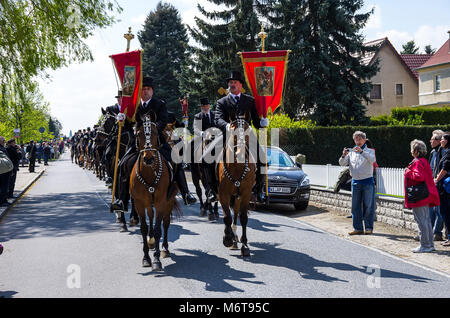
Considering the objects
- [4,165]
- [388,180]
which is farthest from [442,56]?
[4,165]

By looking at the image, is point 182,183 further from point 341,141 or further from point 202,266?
point 341,141

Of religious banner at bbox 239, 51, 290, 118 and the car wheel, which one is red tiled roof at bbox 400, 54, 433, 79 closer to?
the car wheel

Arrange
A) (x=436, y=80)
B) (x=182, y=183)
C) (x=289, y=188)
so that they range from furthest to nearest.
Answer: (x=436, y=80) < (x=289, y=188) < (x=182, y=183)

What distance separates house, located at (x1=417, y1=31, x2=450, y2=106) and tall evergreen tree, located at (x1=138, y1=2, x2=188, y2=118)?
2795cm

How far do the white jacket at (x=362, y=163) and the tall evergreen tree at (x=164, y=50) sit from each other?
46870mm

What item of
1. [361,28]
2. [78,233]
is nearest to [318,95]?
[361,28]

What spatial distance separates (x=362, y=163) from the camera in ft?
33.3

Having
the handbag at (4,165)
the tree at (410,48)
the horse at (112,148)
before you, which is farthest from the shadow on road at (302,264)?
the tree at (410,48)

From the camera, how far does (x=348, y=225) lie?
11438mm

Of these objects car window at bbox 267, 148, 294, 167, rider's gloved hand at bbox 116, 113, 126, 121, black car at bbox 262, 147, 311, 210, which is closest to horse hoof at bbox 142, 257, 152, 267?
rider's gloved hand at bbox 116, 113, 126, 121

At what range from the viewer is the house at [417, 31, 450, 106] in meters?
44.4

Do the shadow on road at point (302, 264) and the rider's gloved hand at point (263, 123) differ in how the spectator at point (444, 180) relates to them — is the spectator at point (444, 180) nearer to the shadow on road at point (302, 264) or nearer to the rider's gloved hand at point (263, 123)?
the shadow on road at point (302, 264)

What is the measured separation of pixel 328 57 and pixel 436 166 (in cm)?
2252

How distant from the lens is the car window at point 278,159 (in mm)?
14667
